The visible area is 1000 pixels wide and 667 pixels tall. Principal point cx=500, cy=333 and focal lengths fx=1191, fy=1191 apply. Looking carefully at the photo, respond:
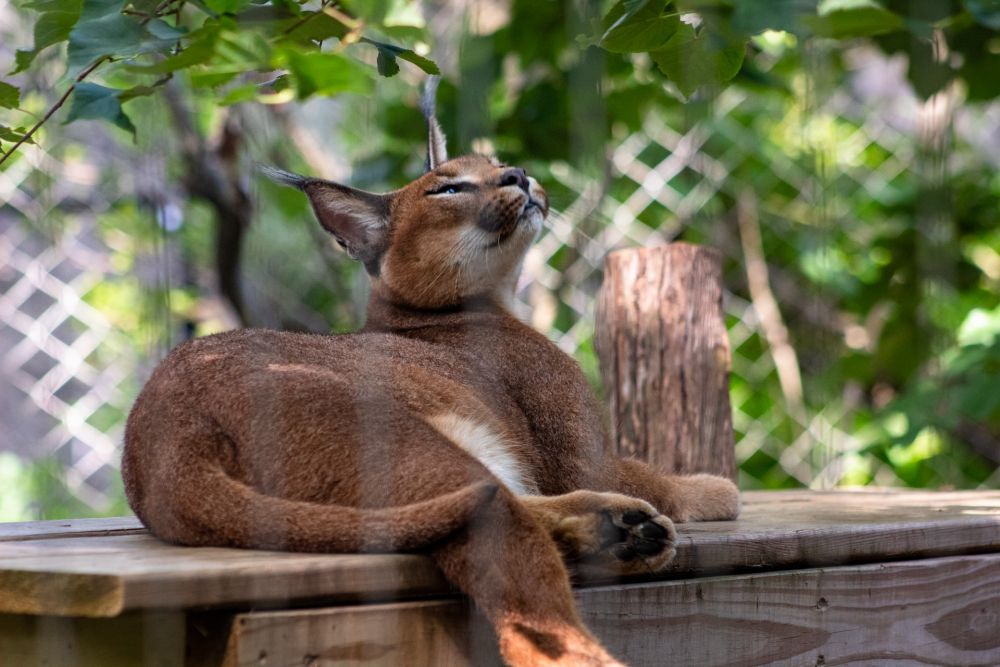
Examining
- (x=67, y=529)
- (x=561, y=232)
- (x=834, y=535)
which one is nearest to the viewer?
(x=834, y=535)

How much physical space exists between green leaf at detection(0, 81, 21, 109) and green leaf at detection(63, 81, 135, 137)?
3.6 inches

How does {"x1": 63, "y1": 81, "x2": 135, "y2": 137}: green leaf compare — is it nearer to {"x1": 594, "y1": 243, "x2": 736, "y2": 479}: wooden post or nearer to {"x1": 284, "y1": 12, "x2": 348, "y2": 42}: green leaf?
{"x1": 284, "y1": 12, "x2": 348, "y2": 42}: green leaf

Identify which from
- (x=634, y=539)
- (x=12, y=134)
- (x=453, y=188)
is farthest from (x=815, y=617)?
(x=12, y=134)

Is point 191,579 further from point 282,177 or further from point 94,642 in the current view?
point 282,177

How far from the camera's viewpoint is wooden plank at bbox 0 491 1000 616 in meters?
1.61

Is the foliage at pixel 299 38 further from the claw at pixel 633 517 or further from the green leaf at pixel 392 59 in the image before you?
the claw at pixel 633 517

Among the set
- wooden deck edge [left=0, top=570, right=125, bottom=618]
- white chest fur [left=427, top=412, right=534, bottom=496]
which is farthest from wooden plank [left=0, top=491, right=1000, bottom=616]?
white chest fur [left=427, top=412, right=534, bottom=496]

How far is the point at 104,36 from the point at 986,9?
1.78m

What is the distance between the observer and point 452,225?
3.06 metres

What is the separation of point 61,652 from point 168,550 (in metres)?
0.24

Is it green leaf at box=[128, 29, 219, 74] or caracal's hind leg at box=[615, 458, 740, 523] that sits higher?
green leaf at box=[128, 29, 219, 74]

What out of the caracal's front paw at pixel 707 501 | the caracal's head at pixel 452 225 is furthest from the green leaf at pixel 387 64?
the caracal's front paw at pixel 707 501

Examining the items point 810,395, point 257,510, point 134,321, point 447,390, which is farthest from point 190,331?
point 257,510

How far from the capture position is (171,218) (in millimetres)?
5441
